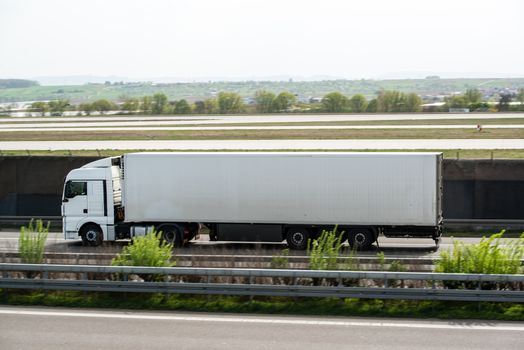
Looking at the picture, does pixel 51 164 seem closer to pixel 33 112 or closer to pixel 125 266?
pixel 125 266

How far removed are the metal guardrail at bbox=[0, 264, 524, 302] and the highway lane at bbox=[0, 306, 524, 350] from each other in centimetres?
63

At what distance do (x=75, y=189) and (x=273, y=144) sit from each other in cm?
2420

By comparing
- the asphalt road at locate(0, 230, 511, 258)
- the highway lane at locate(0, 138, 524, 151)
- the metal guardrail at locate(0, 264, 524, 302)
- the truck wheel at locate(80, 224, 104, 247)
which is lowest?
the asphalt road at locate(0, 230, 511, 258)

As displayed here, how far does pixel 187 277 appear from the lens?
53.9ft

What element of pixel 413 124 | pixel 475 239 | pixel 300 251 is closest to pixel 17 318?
pixel 300 251

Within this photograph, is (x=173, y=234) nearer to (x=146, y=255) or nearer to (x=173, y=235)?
(x=173, y=235)

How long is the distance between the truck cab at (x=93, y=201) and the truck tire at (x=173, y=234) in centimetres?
171

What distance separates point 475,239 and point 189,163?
32.7 feet

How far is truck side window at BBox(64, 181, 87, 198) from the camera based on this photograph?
25.4 metres

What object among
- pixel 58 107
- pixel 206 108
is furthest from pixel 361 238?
pixel 58 107

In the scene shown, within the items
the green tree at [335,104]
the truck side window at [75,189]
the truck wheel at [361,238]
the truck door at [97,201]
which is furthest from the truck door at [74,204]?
the green tree at [335,104]

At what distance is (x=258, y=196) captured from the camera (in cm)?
2431

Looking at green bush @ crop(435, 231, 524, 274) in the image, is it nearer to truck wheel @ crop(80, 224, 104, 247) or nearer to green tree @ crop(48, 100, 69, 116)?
truck wheel @ crop(80, 224, 104, 247)

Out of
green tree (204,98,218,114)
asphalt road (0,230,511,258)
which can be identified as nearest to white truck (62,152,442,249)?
asphalt road (0,230,511,258)
